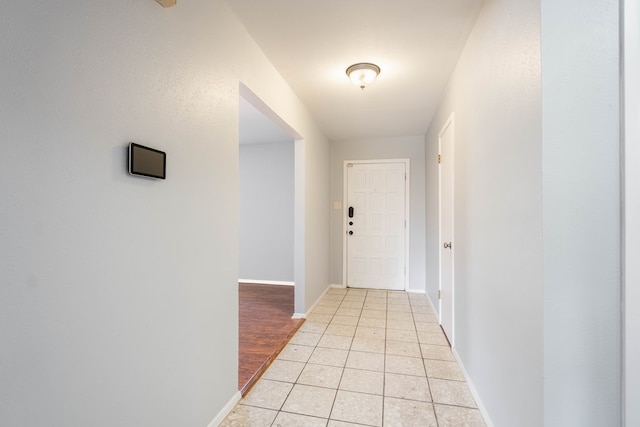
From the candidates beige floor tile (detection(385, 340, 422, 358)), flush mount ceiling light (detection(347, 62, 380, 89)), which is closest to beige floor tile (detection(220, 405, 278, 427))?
beige floor tile (detection(385, 340, 422, 358))

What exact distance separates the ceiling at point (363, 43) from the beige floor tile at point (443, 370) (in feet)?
7.86

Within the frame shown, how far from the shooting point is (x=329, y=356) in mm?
2443

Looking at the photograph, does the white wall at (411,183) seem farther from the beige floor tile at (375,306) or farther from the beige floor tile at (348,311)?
the beige floor tile at (348,311)

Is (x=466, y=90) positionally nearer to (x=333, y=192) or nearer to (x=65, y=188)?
(x=65, y=188)

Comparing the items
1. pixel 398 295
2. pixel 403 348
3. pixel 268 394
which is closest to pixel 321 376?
pixel 268 394

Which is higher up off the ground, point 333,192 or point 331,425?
point 333,192

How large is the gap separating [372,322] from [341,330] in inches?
16.8

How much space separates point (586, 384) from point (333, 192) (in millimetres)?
3910

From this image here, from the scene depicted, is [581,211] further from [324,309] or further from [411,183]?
[411,183]

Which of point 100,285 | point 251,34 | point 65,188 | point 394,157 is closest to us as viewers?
point 65,188

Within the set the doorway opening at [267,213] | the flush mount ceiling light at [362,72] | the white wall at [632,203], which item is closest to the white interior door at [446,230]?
the flush mount ceiling light at [362,72]

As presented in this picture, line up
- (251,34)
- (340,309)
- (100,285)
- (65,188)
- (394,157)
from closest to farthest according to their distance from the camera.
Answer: (65,188) < (100,285) < (251,34) < (340,309) < (394,157)

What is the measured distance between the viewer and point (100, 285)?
38.5 inches

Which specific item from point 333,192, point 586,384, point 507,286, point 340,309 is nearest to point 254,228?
point 333,192
